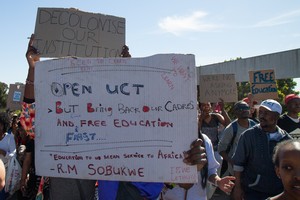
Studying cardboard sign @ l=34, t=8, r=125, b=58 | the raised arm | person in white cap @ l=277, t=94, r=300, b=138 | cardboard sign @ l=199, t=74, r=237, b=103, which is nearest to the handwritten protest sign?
the raised arm

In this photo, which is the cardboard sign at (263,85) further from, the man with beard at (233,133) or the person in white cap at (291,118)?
the man with beard at (233,133)

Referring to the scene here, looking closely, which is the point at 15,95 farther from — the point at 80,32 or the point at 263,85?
the point at 263,85

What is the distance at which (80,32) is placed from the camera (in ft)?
13.0

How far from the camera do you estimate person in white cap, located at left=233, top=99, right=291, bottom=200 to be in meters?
3.40

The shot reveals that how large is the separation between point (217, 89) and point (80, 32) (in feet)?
15.1

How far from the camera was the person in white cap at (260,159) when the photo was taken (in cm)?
340

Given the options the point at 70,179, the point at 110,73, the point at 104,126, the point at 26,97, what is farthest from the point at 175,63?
the point at 26,97

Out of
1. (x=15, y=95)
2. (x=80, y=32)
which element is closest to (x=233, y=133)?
(x=80, y=32)

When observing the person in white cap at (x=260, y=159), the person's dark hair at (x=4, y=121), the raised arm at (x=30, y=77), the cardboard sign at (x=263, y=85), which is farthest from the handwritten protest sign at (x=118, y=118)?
the cardboard sign at (x=263, y=85)

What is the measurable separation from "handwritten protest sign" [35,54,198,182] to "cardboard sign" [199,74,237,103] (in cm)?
568

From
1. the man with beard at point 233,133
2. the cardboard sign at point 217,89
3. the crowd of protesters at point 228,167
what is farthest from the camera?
the cardboard sign at point 217,89

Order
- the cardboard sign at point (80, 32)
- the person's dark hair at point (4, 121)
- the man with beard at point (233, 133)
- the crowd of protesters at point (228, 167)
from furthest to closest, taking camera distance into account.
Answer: the man with beard at point (233, 133), the person's dark hair at point (4, 121), the cardboard sign at point (80, 32), the crowd of protesters at point (228, 167)

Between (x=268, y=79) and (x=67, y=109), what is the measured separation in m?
6.61

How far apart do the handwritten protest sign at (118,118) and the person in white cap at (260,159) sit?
4.88 ft
